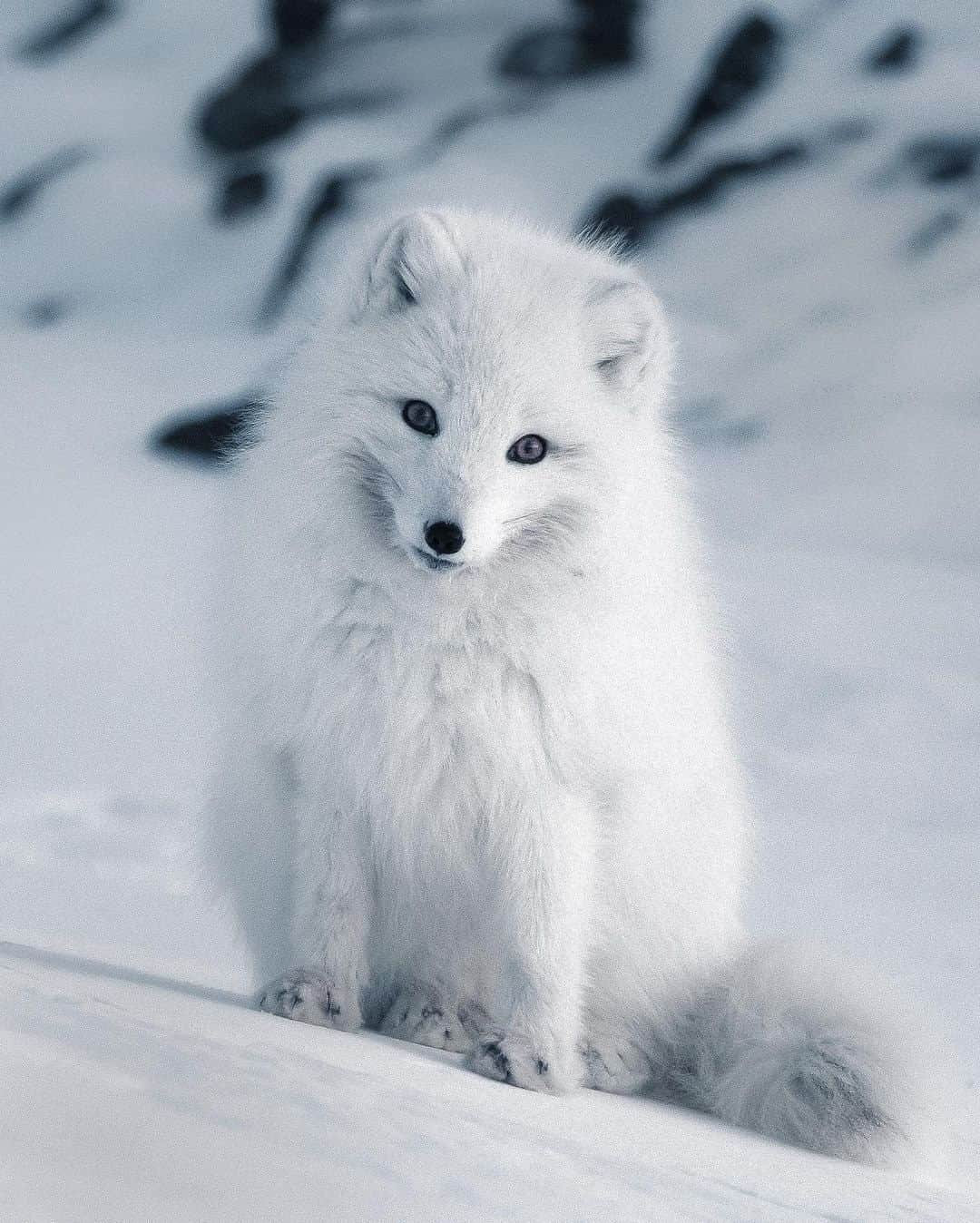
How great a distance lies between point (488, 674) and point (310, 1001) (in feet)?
1.70

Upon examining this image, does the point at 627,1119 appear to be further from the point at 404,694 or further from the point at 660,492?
the point at 660,492

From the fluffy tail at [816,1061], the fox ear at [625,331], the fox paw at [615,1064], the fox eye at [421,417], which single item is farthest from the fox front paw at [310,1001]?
the fox ear at [625,331]

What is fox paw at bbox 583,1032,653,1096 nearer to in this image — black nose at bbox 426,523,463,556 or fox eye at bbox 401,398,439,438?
black nose at bbox 426,523,463,556

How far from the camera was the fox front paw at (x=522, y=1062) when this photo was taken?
2.22m

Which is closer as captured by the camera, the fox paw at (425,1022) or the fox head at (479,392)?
the fox head at (479,392)

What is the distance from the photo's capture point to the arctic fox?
225 cm

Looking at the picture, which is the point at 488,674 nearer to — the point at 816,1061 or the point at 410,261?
the point at 410,261

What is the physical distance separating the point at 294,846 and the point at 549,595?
1.81 ft

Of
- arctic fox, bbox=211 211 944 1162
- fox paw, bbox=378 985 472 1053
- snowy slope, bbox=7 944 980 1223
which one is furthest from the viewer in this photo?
fox paw, bbox=378 985 472 1053

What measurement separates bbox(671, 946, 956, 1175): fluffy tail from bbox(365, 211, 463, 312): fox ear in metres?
1.18

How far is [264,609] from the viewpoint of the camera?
242 centimetres

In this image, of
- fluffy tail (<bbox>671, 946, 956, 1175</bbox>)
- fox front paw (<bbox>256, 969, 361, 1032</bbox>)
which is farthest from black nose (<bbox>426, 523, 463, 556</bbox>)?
fluffy tail (<bbox>671, 946, 956, 1175</bbox>)

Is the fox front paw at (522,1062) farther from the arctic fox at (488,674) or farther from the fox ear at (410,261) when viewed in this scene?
the fox ear at (410,261)

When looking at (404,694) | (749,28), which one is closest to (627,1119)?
(404,694)
